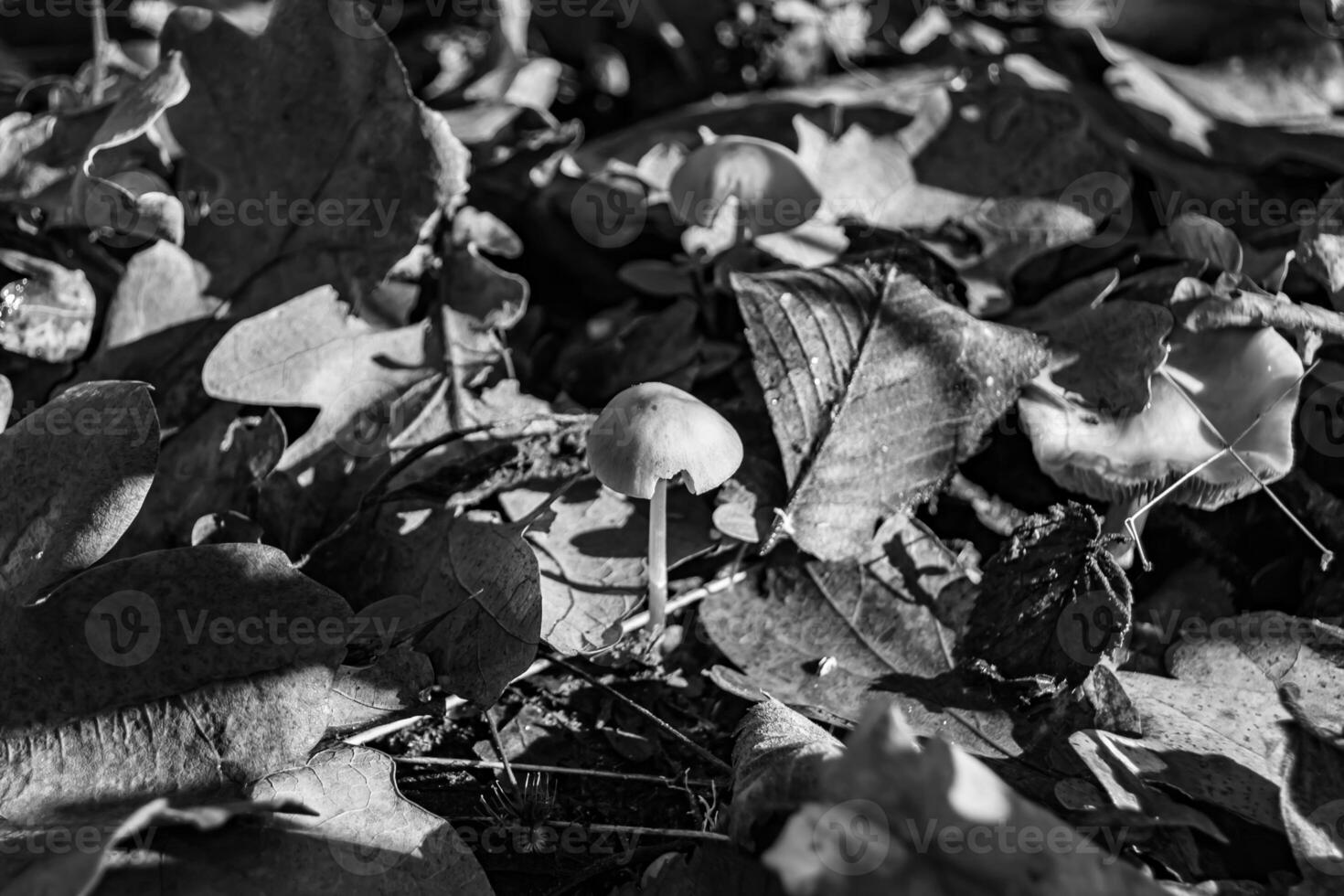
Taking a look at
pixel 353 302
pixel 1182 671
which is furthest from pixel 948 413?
pixel 353 302

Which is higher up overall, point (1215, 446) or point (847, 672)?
point (1215, 446)

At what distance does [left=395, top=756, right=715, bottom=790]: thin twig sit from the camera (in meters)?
2.09

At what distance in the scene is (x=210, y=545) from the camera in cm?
207

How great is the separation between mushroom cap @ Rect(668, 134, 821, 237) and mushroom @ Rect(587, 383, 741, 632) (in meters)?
0.80

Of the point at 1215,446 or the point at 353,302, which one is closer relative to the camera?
the point at 1215,446

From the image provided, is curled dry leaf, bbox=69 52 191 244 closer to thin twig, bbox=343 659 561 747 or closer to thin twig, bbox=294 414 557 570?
thin twig, bbox=294 414 557 570

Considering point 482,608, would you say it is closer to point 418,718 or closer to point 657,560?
point 418,718

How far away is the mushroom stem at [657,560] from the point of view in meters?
2.18

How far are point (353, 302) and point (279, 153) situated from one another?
50 cm

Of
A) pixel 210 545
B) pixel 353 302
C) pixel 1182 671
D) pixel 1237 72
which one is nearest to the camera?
pixel 210 545

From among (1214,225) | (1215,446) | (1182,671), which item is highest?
(1214,225)

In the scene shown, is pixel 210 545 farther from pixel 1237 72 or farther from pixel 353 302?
pixel 1237 72

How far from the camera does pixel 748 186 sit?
276cm

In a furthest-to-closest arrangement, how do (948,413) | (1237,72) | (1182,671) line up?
1. (1237,72)
2. (948,413)
3. (1182,671)
